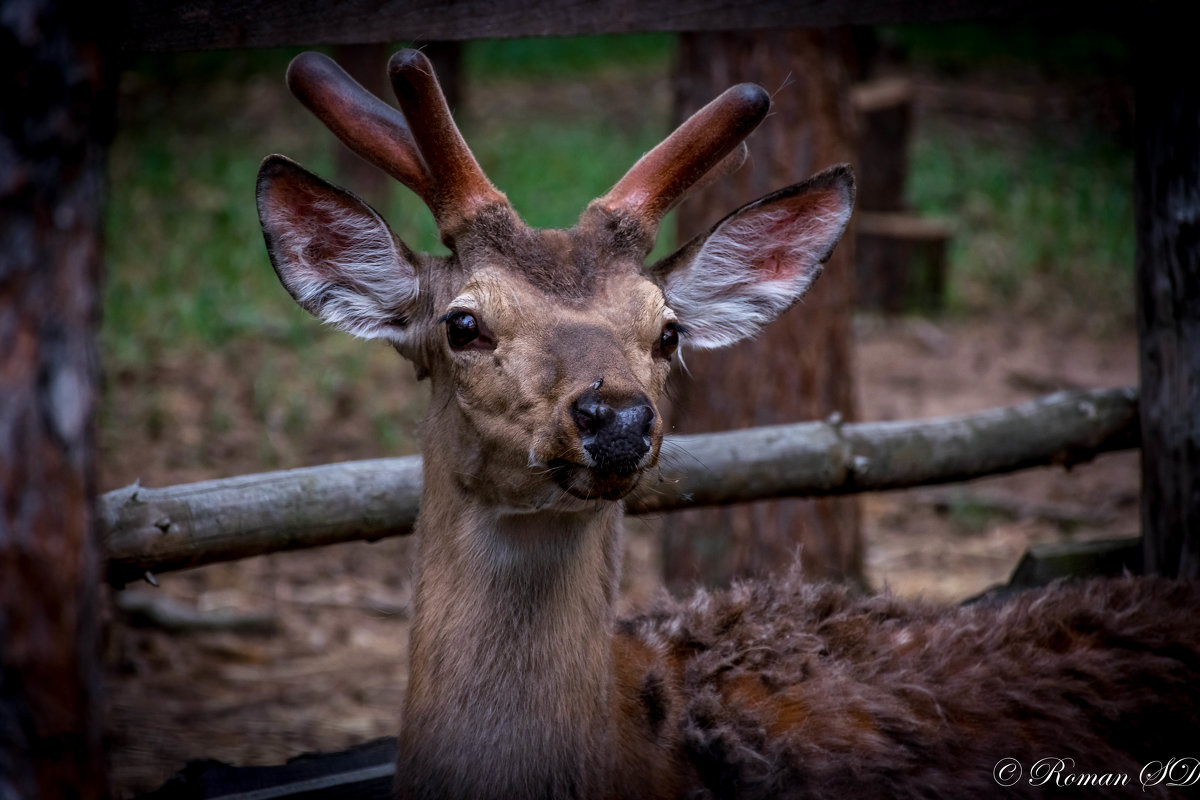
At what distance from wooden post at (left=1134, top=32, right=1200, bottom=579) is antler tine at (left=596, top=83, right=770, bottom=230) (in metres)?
1.54

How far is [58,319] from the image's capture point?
5.49 feet

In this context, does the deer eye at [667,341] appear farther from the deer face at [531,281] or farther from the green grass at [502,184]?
the green grass at [502,184]

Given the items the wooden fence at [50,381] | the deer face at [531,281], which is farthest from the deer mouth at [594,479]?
the wooden fence at [50,381]

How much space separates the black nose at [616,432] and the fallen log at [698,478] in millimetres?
382

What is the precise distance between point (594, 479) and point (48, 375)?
1.27m

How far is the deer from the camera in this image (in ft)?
9.15

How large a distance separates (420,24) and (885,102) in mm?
8300

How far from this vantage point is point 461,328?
116 inches

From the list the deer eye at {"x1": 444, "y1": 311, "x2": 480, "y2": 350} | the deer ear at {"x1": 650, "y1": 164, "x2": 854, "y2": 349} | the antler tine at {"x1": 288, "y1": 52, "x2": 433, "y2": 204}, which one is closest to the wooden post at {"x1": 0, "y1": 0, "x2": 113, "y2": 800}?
the deer eye at {"x1": 444, "y1": 311, "x2": 480, "y2": 350}

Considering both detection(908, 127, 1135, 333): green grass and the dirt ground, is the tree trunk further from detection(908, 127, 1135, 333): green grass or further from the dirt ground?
detection(908, 127, 1135, 333): green grass

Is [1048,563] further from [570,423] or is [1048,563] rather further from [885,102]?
[885,102]

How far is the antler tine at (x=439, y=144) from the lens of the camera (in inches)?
112

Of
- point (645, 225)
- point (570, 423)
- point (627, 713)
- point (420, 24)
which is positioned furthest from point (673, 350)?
point (420, 24)

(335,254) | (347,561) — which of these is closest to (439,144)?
(335,254)
